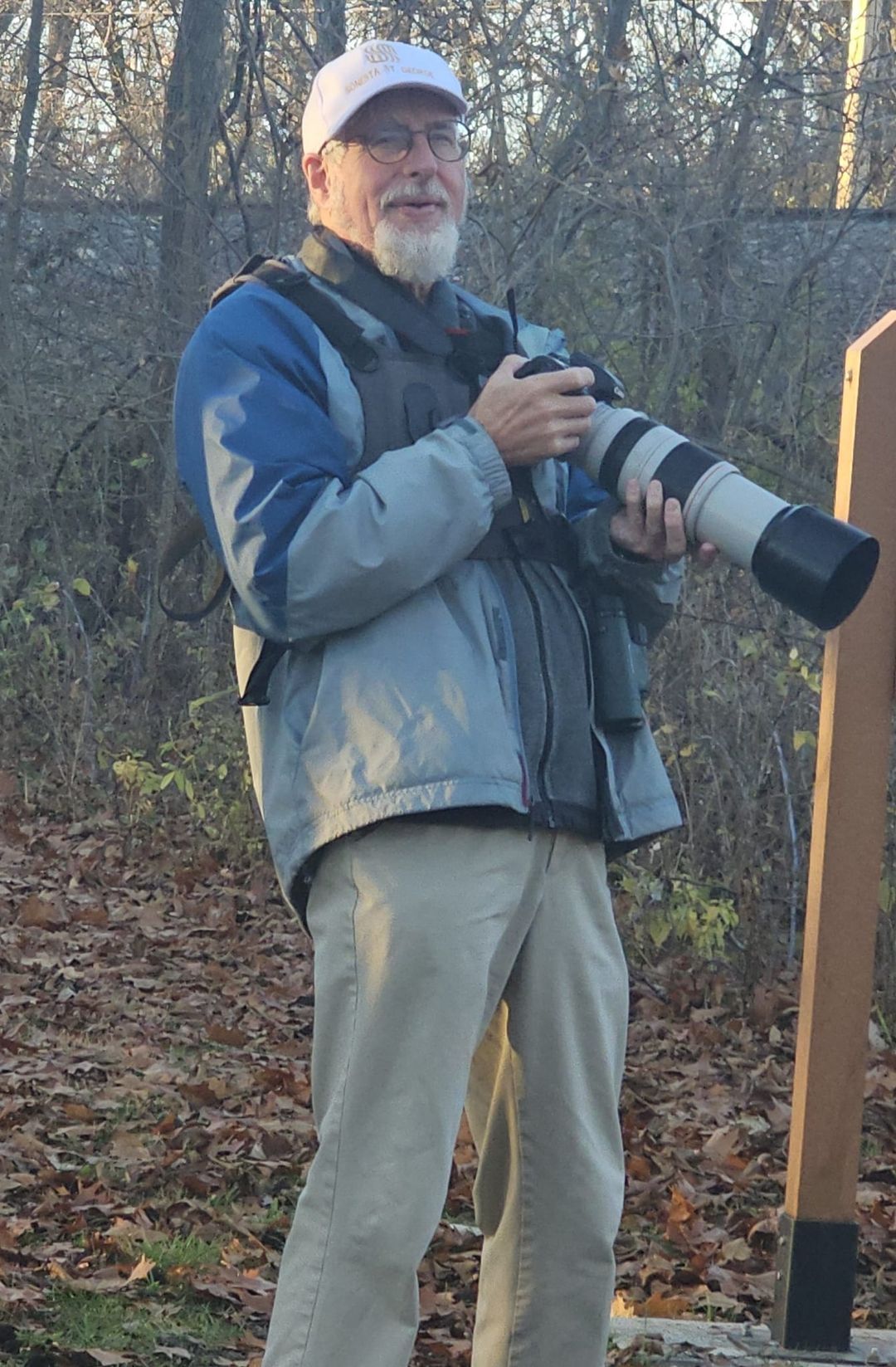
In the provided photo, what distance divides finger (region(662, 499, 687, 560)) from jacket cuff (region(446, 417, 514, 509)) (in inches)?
9.7

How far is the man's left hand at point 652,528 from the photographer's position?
2.53 m

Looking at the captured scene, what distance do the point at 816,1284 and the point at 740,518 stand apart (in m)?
1.55

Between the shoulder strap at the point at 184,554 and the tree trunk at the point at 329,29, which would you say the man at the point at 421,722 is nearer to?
the shoulder strap at the point at 184,554

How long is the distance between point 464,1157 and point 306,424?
9.06ft

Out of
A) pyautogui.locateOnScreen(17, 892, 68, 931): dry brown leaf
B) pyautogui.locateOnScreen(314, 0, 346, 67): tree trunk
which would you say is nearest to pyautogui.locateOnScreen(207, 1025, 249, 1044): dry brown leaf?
pyautogui.locateOnScreen(17, 892, 68, 931): dry brown leaf

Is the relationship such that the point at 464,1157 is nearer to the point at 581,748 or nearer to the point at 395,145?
the point at 581,748

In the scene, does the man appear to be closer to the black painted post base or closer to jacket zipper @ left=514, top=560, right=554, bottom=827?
jacket zipper @ left=514, top=560, right=554, bottom=827

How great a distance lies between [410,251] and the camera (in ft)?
8.29

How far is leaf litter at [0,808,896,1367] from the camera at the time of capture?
3.70 metres

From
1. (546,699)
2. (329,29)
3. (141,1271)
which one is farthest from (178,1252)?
(329,29)

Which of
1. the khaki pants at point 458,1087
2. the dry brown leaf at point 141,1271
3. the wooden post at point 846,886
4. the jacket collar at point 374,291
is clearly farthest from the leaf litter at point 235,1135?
the jacket collar at point 374,291

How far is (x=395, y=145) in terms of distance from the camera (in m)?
2.56

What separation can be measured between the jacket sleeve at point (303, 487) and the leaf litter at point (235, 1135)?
165cm

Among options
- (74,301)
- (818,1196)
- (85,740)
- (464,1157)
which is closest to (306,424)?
(818,1196)
